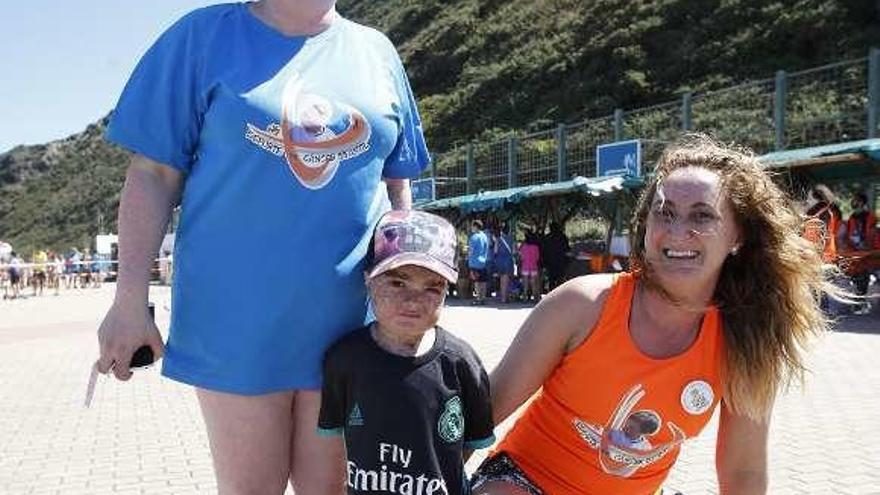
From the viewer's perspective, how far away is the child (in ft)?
Answer: 6.79

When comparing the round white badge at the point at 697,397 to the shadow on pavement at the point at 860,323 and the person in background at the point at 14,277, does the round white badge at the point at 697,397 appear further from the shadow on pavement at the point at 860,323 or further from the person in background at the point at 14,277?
the person in background at the point at 14,277

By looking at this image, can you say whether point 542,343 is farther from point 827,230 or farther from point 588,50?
point 588,50

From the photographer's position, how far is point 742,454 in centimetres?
271

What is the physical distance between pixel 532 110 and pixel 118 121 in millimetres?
42924

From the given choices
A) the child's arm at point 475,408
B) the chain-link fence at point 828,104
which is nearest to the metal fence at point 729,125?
the chain-link fence at point 828,104

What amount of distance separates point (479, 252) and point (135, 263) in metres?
15.2

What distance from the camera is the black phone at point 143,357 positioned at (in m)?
2.04

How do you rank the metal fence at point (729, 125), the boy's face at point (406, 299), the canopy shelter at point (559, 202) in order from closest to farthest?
the boy's face at point (406, 299)
the metal fence at point (729, 125)
the canopy shelter at point (559, 202)

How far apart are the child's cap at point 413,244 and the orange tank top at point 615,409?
1.97ft

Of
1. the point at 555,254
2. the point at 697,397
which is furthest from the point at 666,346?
the point at 555,254

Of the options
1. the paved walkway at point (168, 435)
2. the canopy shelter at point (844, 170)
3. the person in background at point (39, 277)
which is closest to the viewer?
the paved walkway at point (168, 435)

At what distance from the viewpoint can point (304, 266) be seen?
202 cm

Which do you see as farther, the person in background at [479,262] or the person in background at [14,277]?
the person in background at [14,277]

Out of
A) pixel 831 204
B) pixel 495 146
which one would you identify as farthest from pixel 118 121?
pixel 495 146
